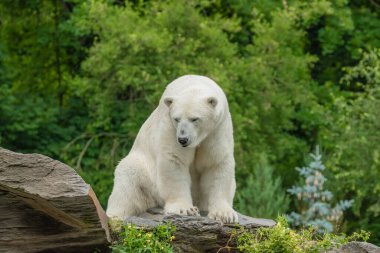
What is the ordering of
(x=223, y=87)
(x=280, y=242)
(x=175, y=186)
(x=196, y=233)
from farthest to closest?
(x=223, y=87) < (x=175, y=186) < (x=280, y=242) < (x=196, y=233)

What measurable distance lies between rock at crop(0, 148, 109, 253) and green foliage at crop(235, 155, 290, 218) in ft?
25.6

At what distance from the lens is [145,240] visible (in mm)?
6664

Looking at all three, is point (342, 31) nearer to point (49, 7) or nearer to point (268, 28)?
point (268, 28)

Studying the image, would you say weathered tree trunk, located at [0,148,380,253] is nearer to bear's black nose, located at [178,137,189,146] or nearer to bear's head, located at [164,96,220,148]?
bear's black nose, located at [178,137,189,146]

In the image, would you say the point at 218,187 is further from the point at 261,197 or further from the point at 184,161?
the point at 261,197

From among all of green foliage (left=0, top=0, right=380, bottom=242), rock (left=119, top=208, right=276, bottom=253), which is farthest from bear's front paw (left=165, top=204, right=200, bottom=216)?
green foliage (left=0, top=0, right=380, bottom=242)

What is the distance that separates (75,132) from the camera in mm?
16969

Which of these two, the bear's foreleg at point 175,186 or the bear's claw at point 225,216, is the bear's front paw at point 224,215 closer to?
the bear's claw at point 225,216

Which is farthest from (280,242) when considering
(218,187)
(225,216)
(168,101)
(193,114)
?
(168,101)

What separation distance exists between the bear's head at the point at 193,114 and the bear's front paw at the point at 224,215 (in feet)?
1.81

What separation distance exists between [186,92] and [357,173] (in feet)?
25.9

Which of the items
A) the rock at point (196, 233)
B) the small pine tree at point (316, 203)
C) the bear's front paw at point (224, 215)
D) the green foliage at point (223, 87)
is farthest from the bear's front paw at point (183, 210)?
the green foliage at point (223, 87)

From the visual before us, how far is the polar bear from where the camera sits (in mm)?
7199

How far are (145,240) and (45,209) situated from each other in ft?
2.37
